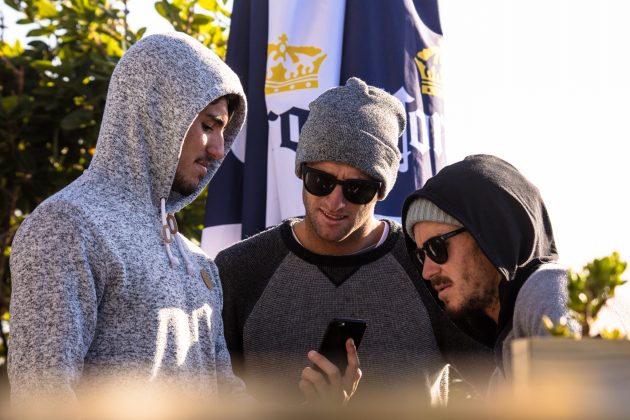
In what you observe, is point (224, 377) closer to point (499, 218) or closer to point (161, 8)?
point (499, 218)

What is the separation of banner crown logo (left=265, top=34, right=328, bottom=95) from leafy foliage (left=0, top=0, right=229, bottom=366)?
1.14 m

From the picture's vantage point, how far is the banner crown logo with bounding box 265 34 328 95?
4.38 m

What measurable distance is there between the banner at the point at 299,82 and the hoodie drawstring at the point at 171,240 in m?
1.40

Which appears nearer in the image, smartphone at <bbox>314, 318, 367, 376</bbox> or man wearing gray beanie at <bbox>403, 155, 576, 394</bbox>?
man wearing gray beanie at <bbox>403, 155, 576, 394</bbox>

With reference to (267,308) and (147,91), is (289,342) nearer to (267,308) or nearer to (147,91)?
(267,308)

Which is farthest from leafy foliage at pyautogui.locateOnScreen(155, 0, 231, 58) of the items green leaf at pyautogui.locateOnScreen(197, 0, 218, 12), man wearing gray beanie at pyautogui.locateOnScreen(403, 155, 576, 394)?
man wearing gray beanie at pyautogui.locateOnScreen(403, 155, 576, 394)

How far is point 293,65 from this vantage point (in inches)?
173

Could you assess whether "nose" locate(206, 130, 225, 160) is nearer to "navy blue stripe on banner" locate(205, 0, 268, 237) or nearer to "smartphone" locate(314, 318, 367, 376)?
"smartphone" locate(314, 318, 367, 376)

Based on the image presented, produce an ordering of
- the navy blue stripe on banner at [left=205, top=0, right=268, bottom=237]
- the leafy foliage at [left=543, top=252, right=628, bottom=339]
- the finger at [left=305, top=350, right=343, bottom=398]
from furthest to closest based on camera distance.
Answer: the navy blue stripe on banner at [left=205, top=0, right=268, bottom=237], the finger at [left=305, top=350, right=343, bottom=398], the leafy foliage at [left=543, top=252, right=628, bottom=339]

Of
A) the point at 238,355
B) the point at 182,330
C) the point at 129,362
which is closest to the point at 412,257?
the point at 238,355

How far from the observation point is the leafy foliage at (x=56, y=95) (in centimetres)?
518

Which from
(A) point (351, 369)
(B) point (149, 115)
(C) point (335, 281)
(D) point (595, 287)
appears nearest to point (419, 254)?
(C) point (335, 281)

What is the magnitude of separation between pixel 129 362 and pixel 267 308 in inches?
50.5

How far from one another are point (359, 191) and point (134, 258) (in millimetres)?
1421
